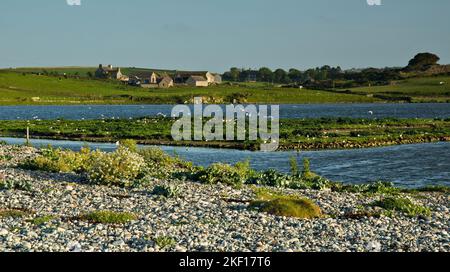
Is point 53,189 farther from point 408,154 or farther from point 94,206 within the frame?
point 408,154

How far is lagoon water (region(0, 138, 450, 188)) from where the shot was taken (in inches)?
1638

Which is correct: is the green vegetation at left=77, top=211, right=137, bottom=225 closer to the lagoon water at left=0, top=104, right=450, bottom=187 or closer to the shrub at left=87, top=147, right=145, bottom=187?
the shrub at left=87, top=147, right=145, bottom=187

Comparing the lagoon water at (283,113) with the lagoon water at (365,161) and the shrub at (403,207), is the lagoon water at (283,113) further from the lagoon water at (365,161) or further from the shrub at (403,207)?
the shrub at (403,207)

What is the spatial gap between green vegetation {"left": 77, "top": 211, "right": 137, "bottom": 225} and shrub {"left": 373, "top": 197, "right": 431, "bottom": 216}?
9.69 meters

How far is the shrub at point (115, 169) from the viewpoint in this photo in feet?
92.2

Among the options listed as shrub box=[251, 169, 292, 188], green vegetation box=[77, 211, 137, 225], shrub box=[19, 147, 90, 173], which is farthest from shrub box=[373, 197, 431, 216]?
shrub box=[19, 147, 90, 173]

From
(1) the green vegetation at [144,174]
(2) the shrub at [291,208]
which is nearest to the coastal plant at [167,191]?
(1) the green vegetation at [144,174]

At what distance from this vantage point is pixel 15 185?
2605cm

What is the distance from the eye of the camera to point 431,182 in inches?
1551

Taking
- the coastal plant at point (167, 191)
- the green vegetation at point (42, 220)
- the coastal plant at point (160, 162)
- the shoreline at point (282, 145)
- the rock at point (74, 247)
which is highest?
the rock at point (74, 247)

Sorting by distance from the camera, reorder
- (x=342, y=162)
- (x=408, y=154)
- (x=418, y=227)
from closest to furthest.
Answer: (x=418, y=227), (x=342, y=162), (x=408, y=154)

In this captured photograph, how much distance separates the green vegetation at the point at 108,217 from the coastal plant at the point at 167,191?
16.2ft

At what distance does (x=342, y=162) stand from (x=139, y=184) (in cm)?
2477

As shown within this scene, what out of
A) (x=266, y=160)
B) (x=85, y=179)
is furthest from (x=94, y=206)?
(x=266, y=160)
